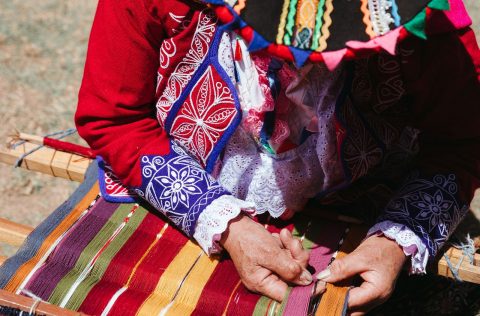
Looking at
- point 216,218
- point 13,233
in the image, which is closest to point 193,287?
point 216,218

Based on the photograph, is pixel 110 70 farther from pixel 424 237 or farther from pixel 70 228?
pixel 424 237

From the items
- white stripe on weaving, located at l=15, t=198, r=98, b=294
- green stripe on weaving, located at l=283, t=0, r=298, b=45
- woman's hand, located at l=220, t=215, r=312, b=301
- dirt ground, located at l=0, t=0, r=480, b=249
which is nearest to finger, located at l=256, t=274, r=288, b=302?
woman's hand, located at l=220, t=215, r=312, b=301

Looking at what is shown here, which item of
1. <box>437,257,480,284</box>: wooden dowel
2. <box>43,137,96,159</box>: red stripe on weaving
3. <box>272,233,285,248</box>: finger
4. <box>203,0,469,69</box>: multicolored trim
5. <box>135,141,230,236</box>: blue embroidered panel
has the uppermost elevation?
<box>203,0,469,69</box>: multicolored trim

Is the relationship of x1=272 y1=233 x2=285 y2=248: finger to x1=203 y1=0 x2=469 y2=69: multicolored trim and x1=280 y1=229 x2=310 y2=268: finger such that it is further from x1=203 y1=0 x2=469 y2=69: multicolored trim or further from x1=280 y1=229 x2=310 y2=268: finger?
x1=203 y1=0 x2=469 y2=69: multicolored trim

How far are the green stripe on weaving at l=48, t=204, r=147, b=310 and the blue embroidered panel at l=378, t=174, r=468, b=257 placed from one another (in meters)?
0.58

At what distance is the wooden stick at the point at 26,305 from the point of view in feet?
4.39


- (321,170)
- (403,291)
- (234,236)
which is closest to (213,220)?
(234,236)

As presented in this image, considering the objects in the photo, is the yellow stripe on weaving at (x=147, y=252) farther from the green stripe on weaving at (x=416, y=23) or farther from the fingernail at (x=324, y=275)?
the green stripe on weaving at (x=416, y=23)

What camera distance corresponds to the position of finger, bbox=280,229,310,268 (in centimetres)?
145

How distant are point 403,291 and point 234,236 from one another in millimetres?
734

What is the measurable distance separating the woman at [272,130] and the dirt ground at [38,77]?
93 centimetres

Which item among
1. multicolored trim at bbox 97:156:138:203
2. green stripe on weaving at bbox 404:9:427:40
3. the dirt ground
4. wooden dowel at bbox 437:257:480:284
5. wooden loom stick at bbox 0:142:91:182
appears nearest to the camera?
green stripe on weaving at bbox 404:9:427:40

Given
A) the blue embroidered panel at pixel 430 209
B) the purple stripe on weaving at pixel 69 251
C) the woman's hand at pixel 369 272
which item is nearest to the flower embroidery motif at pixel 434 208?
the blue embroidered panel at pixel 430 209

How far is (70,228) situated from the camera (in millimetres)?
1604
